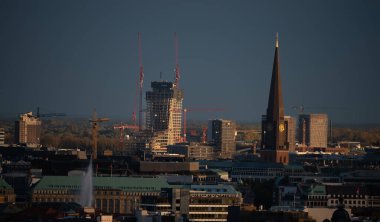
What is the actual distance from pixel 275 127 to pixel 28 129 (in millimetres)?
43018

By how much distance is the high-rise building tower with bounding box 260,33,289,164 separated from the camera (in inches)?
6196

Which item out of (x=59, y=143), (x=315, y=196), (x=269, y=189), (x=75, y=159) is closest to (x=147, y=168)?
(x=75, y=159)

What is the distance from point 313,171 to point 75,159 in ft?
53.3

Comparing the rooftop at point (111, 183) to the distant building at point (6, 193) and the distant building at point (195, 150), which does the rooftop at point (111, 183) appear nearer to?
the distant building at point (6, 193)

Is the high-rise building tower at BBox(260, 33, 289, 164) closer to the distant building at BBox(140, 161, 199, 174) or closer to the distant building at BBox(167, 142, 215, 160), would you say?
the distant building at BBox(140, 161, 199, 174)

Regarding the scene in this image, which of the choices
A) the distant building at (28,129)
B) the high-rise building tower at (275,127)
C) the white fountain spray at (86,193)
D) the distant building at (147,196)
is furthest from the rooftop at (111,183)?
the distant building at (28,129)

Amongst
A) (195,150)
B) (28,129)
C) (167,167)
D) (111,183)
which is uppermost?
(28,129)

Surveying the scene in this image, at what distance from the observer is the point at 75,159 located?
139 meters

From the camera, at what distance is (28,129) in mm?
195000

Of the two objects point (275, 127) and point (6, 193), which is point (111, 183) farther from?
point (275, 127)

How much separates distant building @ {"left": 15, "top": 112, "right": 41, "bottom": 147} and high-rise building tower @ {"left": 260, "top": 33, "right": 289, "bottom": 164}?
113 ft

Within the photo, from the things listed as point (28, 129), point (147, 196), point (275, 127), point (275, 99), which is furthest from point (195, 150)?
point (147, 196)

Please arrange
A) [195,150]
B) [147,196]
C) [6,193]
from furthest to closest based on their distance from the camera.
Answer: [195,150] < [6,193] < [147,196]

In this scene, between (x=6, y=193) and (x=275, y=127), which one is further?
(x=275, y=127)
